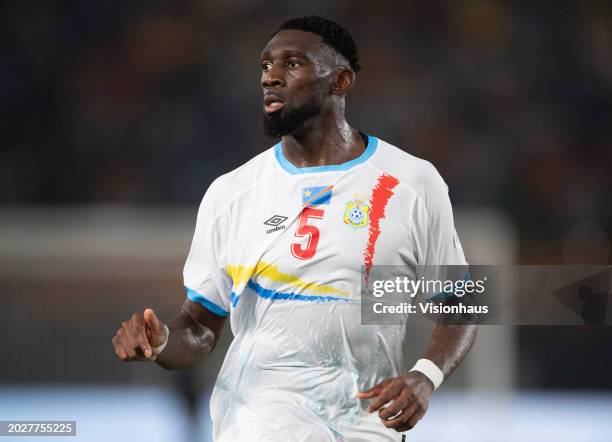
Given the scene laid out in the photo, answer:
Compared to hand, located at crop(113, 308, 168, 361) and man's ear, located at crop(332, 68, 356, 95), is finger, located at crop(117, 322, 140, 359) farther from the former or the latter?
man's ear, located at crop(332, 68, 356, 95)

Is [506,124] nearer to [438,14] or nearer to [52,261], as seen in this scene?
[438,14]

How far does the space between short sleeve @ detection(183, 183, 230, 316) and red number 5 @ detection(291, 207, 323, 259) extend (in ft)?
1.11

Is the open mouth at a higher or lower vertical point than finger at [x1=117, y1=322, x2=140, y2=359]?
higher

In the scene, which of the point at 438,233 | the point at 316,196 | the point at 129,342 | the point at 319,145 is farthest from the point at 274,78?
the point at 129,342

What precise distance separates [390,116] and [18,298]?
482 centimetres

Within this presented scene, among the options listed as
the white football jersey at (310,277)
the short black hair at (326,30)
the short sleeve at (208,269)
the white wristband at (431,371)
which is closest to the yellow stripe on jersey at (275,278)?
the white football jersey at (310,277)

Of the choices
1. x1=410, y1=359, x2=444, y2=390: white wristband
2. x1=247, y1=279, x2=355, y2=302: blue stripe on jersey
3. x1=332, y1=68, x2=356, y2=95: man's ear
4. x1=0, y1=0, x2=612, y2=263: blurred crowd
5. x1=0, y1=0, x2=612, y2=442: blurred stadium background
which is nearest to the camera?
x1=410, y1=359, x2=444, y2=390: white wristband

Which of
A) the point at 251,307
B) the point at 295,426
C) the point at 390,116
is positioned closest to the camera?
the point at 295,426

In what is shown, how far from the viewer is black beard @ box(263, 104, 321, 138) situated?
373 centimetres

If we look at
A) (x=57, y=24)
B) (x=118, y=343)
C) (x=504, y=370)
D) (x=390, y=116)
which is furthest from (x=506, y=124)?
(x=118, y=343)

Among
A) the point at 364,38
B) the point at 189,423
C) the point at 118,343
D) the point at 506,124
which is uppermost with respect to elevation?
the point at 364,38

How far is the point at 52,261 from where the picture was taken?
813cm

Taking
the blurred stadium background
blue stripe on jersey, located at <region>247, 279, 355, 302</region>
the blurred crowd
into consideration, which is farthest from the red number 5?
the blurred crowd

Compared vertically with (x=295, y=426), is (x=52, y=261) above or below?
above
